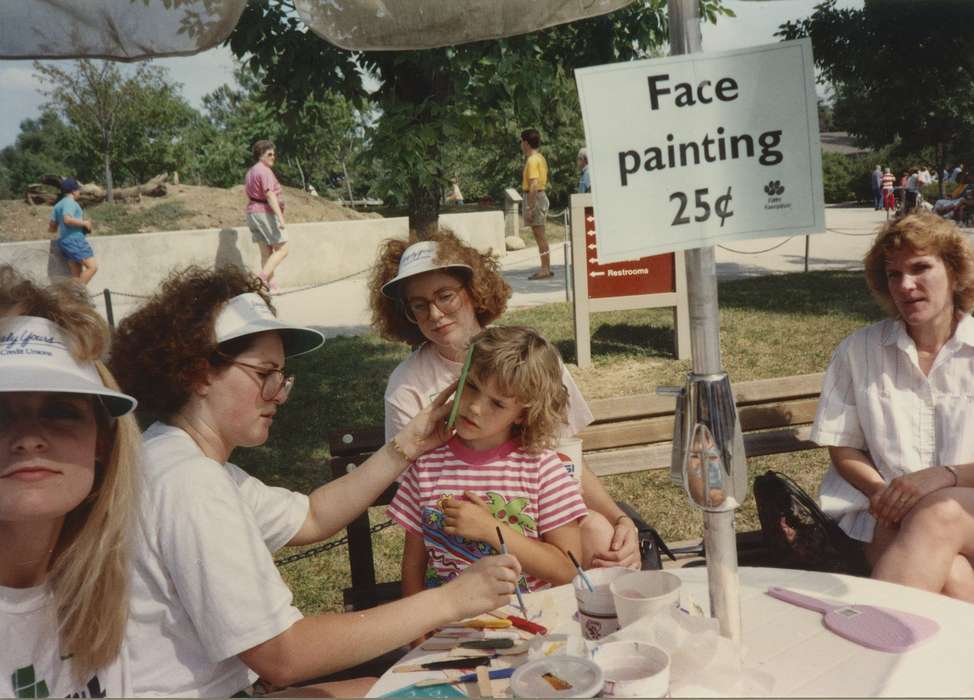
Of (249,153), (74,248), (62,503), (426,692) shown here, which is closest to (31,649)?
(62,503)

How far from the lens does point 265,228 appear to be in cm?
1164

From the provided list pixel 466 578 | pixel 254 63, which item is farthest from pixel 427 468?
pixel 254 63

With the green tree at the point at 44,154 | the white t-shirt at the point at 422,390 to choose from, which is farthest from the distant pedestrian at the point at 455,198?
the white t-shirt at the point at 422,390

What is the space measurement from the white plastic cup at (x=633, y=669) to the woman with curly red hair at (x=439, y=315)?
4.25ft

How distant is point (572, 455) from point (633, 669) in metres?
1.49

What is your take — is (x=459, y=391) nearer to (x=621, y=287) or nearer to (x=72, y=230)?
(x=621, y=287)

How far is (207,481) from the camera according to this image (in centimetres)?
159

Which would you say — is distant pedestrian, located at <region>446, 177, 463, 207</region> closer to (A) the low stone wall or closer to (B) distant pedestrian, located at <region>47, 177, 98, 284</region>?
(A) the low stone wall

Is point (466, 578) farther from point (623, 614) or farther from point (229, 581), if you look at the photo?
point (229, 581)

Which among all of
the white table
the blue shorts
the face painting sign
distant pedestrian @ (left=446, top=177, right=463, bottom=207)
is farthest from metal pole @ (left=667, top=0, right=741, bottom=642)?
distant pedestrian @ (left=446, top=177, right=463, bottom=207)

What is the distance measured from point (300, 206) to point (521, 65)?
1587 centimetres

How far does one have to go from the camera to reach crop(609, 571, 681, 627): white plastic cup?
4.52ft

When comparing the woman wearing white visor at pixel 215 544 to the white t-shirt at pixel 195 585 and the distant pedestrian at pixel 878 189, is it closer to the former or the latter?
the white t-shirt at pixel 195 585

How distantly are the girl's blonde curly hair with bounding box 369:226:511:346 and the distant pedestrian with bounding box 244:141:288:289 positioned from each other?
8418 millimetres
